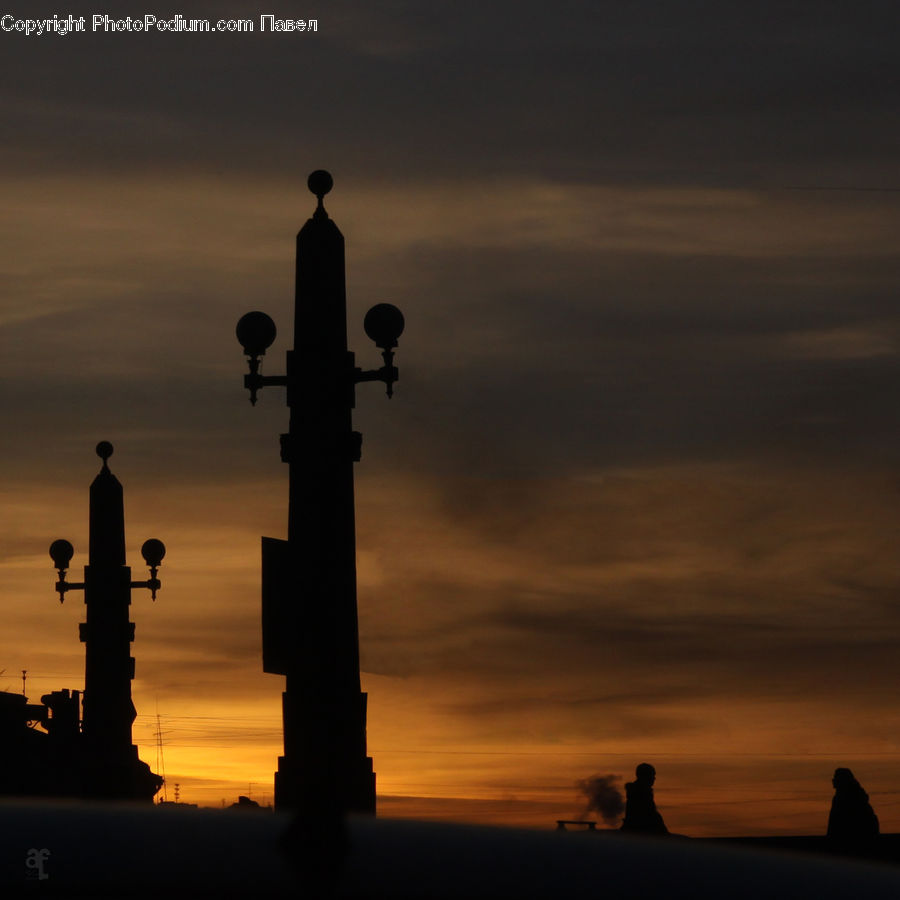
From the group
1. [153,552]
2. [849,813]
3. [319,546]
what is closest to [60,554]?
[153,552]

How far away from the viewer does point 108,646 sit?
28000 millimetres

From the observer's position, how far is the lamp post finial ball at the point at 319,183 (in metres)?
18.2

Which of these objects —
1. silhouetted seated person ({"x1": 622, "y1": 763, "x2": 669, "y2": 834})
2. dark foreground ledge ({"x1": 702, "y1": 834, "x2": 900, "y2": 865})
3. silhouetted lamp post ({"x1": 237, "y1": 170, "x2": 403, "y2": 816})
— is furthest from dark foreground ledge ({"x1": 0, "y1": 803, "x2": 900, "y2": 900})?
silhouetted seated person ({"x1": 622, "y1": 763, "x2": 669, "y2": 834})

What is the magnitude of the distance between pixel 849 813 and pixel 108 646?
512 inches

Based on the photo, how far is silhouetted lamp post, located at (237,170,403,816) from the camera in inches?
625

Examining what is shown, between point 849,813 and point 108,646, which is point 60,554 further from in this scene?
point 849,813

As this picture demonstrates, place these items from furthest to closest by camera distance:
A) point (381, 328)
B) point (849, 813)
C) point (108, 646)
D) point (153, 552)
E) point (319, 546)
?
point (153, 552)
point (108, 646)
point (849, 813)
point (381, 328)
point (319, 546)

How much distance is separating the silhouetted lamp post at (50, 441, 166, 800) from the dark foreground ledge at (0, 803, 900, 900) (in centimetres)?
2306

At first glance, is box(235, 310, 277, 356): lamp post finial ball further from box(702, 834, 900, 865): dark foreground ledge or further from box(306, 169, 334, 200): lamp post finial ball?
box(702, 834, 900, 865): dark foreground ledge

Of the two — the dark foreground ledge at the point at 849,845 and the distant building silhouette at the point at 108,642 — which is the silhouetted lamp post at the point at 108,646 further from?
the dark foreground ledge at the point at 849,845

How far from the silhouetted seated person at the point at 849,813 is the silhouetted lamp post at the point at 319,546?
539 centimetres

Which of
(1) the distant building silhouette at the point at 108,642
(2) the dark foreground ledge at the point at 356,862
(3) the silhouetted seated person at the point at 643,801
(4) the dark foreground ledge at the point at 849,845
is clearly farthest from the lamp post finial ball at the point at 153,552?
(2) the dark foreground ledge at the point at 356,862

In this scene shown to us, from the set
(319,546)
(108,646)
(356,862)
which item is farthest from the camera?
(108,646)

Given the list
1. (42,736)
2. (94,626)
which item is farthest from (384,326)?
(42,736)
